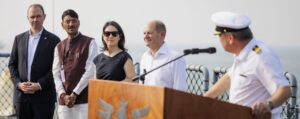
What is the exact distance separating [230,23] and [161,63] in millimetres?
1180

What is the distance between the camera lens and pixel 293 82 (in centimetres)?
480

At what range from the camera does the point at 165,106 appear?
2.97 meters

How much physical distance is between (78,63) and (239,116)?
2.37m

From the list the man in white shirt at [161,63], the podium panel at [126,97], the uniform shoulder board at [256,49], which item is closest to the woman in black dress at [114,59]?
the man in white shirt at [161,63]

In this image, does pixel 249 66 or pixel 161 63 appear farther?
pixel 161 63

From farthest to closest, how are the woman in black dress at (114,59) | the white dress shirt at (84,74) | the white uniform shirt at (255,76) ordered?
1. the white dress shirt at (84,74)
2. the woman in black dress at (114,59)
3. the white uniform shirt at (255,76)

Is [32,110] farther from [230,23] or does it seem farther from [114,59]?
[230,23]

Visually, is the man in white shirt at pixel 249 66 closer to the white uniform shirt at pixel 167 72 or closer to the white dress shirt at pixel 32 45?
the white uniform shirt at pixel 167 72

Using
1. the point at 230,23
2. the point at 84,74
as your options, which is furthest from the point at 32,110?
the point at 230,23

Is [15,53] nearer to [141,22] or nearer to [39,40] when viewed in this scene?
[39,40]

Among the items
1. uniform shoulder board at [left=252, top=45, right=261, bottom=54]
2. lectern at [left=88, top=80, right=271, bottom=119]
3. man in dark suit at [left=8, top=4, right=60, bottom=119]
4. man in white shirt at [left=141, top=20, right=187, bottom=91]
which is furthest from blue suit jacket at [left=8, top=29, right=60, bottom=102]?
uniform shoulder board at [left=252, top=45, right=261, bottom=54]

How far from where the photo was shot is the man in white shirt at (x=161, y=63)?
14.5 feet

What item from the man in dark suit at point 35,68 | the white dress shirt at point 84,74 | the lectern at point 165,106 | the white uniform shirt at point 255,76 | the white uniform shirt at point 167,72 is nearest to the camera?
the lectern at point 165,106

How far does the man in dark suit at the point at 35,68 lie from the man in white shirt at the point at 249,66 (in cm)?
243
